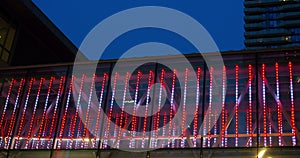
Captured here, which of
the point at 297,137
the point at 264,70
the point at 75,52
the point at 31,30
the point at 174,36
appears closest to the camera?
the point at 297,137

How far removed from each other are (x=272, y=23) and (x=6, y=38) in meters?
74.0

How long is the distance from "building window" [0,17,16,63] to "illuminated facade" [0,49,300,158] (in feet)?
18.5

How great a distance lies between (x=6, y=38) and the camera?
1719 centimetres

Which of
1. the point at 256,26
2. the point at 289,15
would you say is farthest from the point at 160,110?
the point at 256,26

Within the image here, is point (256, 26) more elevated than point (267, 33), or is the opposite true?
point (256, 26)

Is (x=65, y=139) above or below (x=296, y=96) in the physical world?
below

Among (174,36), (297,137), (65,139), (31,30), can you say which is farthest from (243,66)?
(174,36)

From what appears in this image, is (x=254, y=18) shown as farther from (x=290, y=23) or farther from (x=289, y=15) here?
(x=290, y=23)

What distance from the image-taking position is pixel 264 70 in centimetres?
972

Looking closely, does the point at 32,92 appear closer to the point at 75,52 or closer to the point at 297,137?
→ the point at 297,137

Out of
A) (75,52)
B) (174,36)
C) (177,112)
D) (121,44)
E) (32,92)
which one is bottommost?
(177,112)

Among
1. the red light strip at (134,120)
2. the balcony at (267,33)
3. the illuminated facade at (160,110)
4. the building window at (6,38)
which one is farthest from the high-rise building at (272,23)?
the red light strip at (134,120)

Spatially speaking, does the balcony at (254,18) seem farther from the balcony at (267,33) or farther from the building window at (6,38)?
the building window at (6,38)

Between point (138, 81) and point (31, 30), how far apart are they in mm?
9298
